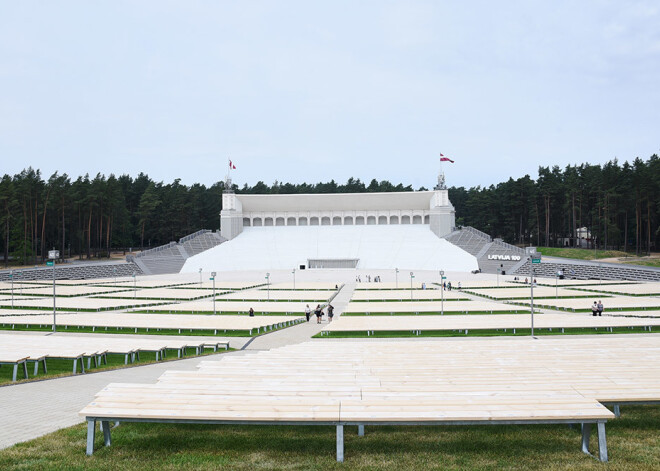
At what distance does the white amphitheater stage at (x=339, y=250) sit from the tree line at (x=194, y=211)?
23.3 meters

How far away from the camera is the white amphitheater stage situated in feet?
235

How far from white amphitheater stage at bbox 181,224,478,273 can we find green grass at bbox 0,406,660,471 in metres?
62.4

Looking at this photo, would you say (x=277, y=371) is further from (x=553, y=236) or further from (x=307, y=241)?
(x=553, y=236)

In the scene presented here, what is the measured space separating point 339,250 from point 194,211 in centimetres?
4518

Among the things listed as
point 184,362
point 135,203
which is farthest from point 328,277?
point 135,203

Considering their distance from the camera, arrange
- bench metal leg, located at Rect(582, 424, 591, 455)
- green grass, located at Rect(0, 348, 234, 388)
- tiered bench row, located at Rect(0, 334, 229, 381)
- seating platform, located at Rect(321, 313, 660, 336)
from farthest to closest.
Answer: seating platform, located at Rect(321, 313, 660, 336)
tiered bench row, located at Rect(0, 334, 229, 381)
green grass, located at Rect(0, 348, 234, 388)
bench metal leg, located at Rect(582, 424, 591, 455)

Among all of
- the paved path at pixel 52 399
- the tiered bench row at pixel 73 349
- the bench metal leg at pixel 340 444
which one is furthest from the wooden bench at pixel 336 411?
the tiered bench row at pixel 73 349

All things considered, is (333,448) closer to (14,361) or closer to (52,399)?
(52,399)

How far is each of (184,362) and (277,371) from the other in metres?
8.29

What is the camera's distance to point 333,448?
5.87m

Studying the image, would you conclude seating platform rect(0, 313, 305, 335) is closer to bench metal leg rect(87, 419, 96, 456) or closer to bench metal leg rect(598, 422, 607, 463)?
bench metal leg rect(87, 419, 96, 456)

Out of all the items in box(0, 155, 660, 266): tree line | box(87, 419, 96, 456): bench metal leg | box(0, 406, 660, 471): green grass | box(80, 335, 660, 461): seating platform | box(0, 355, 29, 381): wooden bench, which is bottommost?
box(0, 355, 29, 381): wooden bench

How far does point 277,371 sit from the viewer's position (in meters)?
7.66

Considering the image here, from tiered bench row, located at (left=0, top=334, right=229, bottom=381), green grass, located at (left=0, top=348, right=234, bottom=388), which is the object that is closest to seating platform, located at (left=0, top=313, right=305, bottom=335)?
tiered bench row, located at (left=0, top=334, right=229, bottom=381)
